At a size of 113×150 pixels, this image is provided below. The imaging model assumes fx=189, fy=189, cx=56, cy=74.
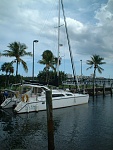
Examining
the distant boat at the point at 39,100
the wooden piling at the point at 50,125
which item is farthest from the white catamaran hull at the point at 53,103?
the wooden piling at the point at 50,125

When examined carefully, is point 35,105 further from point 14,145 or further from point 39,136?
point 14,145

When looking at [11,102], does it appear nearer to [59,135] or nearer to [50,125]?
[59,135]

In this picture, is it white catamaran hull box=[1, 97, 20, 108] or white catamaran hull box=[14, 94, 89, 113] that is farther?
white catamaran hull box=[1, 97, 20, 108]

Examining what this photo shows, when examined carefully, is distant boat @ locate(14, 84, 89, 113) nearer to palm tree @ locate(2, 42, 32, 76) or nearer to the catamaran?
the catamaran

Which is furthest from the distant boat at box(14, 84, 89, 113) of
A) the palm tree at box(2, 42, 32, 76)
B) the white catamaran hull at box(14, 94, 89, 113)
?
the palm tree at box(2, 42, 32, 76)

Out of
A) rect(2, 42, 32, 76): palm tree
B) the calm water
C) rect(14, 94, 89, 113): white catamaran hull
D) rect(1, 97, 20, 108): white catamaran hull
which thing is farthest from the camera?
rect(2, 42, 32, 76): palm tree

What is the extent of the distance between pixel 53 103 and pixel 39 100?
264 centimetres

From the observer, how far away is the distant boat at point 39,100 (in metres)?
22.6

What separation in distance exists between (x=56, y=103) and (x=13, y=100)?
5.85 meters

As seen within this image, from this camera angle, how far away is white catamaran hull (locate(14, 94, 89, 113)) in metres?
22.5

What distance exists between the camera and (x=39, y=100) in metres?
23.9

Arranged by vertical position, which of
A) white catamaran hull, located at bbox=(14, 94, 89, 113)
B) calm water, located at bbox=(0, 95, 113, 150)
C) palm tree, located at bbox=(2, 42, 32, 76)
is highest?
palm tree, located at bbox=(2, 42, 32, 76)

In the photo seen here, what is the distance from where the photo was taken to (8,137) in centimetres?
1337

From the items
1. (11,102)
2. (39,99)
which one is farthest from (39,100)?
(11,102)
